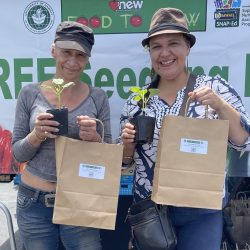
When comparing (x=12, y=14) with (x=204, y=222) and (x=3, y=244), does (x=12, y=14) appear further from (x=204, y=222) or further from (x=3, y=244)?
(x=3, y=244)

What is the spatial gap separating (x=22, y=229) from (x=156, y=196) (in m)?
0.74

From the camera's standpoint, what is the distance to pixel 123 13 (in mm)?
2326

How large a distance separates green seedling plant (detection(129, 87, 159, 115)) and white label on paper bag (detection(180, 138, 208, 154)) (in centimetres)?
25

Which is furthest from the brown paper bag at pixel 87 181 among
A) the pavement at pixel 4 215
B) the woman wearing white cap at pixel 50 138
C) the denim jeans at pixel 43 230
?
the pavement at pixel 4 215

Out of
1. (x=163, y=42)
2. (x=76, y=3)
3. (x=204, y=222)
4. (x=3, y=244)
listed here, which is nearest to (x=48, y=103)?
(x=163, y=42)

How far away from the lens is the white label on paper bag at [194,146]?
1681 mm

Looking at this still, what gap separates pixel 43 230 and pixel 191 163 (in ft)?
2.66

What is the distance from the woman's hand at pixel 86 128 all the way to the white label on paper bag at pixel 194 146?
39 centimetres

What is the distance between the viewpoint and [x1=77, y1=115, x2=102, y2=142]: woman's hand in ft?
5.61

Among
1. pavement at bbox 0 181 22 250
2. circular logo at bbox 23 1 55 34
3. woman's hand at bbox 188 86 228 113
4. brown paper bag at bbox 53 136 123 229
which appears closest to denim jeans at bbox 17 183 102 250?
brown paper bag at bbox 53 136 123 229

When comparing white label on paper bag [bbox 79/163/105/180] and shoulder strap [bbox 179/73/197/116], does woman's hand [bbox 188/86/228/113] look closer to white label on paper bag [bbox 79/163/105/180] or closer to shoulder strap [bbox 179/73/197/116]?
shoulder strap [bbox 179/73/197/116]

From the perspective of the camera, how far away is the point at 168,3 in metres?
2.29

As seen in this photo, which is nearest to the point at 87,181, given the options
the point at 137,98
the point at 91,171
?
the point at 91,171

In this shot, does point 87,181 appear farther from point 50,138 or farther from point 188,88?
point 188,88
